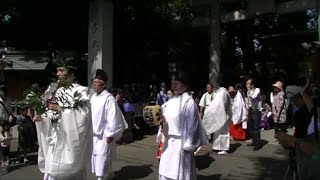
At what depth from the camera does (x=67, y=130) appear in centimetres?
607

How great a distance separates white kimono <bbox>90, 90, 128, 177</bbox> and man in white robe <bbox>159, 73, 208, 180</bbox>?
148 centimetres

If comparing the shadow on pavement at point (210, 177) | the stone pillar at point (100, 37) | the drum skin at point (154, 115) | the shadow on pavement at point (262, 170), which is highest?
the stone pillar at point (100, 37)

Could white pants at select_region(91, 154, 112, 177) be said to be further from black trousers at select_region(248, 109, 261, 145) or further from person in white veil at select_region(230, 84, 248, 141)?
person in white veil at select_region(230, 84, 248, 141)

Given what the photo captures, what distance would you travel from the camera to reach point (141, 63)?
2048cm

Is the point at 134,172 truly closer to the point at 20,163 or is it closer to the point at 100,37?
the point at 20,163

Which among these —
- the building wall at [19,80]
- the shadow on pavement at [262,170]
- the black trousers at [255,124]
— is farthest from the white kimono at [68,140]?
the building wall at [19,80]

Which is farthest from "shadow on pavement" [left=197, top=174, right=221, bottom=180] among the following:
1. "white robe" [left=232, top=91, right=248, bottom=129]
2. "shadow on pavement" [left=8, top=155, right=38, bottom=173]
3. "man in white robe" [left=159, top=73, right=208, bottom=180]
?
"shadow on pavement" [left=8, top=155, right=38, bottom=173]

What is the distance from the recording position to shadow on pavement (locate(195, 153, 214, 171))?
9.47 metres

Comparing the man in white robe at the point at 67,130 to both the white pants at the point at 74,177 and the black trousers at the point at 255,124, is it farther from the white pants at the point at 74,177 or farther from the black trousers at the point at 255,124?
the black trousers at the point at 255,124

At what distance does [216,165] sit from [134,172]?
1.61 meters

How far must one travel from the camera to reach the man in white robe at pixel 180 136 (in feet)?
21.2

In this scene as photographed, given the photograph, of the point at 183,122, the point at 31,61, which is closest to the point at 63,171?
the point at 183,122

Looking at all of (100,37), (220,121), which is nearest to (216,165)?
(220,121)

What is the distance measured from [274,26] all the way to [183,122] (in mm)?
21454
